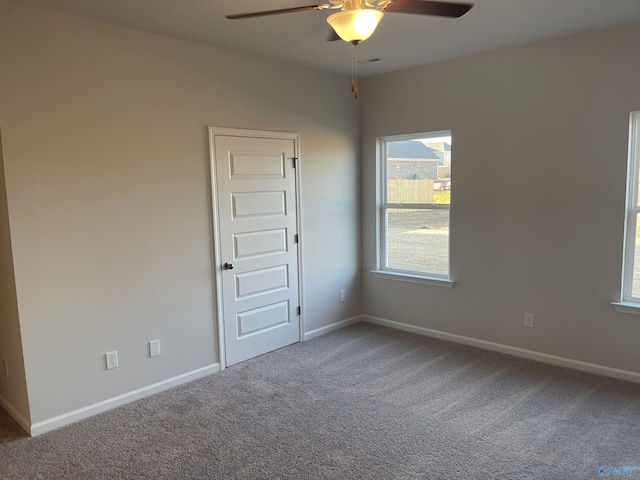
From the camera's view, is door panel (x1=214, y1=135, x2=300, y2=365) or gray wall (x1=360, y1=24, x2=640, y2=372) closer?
gray wall (x1=360, y1=24, x2=640, y2=372)

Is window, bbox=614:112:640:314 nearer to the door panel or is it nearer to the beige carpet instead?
the beige carpet

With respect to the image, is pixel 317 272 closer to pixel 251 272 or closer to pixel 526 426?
pixel 251 272

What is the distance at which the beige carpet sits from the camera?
2500 millimetres

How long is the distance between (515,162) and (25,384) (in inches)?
154

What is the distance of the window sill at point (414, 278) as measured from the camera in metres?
4.41

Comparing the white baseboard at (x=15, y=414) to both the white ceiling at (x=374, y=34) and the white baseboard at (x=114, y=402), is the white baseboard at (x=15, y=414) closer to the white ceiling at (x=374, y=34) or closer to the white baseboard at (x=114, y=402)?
the white baseboard at (x=114, y=402)

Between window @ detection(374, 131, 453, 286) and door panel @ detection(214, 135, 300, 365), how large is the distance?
109 centimetres

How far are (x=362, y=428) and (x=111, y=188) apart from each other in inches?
89.6

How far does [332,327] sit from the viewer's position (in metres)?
4.78

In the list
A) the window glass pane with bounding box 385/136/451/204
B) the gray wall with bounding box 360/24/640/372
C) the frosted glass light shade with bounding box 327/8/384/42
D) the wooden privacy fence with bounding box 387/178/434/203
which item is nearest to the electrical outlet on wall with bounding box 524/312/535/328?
the gray wall with bounding box 360/24/640/372

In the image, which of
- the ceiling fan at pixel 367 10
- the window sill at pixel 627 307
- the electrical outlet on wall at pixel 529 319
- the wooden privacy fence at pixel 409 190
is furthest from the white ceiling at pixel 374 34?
the electrical outlet on wall at pixel 529 319

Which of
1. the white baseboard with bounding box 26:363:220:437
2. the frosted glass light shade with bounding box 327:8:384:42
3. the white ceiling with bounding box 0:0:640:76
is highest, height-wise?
the white ceiling with bounding box 0:0:640:76

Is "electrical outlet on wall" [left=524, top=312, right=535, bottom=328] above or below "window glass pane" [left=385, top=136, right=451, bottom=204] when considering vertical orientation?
below

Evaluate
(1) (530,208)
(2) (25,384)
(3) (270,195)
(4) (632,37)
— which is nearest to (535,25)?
(4) (632,37)
